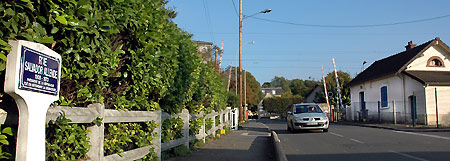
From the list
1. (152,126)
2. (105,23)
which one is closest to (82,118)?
(105,23)

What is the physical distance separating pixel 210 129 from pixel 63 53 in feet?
32.1

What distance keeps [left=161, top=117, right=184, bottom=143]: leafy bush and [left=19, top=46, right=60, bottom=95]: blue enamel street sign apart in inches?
165

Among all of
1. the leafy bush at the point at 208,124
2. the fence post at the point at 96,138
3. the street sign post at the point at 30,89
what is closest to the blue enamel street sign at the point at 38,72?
the street sign post at the point at 30,89

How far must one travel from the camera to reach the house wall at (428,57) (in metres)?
29.5

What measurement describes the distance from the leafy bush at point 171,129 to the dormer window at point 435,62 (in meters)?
27.2

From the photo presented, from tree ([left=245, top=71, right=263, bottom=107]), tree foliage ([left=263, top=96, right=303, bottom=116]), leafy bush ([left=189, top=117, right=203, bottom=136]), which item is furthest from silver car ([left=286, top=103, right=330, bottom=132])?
tree foliage ([left=263, top=96, right=303, bottom=116])

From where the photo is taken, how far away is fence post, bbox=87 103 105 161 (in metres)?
4.41

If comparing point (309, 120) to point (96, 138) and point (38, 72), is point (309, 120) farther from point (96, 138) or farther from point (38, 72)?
point (38, 72)

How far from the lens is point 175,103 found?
7.92 metres

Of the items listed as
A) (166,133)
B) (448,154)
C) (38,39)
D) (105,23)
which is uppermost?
(105,23)

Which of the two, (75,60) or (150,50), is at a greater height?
(150,50)

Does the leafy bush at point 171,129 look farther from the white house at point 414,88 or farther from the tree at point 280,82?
the tree at point 280,82

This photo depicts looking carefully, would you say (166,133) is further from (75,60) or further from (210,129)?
(210,129)

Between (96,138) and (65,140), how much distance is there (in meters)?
0.66
